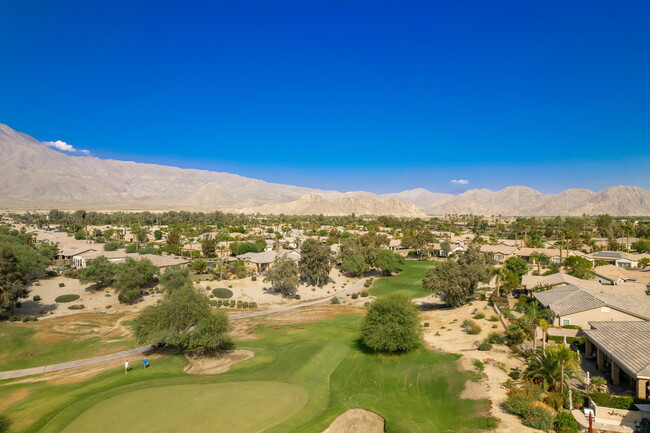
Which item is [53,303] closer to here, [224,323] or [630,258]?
[224,323]

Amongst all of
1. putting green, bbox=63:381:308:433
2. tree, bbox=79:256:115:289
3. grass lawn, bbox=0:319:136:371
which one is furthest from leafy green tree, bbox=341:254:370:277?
putting green, bbox=63:381:308:433

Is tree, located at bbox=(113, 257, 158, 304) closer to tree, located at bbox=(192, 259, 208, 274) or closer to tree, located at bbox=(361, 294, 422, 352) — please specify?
tree, located at bbox=(192, 259, 208, 274)

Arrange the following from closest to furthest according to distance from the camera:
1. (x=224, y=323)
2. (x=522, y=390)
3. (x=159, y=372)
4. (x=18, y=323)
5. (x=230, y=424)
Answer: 1. (x=230, y=424)
2. (x=522, y=390)
3. (x=159, y=372)
4. (x=224, y=323)
5. (x=18, y=323)

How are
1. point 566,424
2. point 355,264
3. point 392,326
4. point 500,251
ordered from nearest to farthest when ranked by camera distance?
point 566,424 → point 392,326 → point 355,264 → point 500,251

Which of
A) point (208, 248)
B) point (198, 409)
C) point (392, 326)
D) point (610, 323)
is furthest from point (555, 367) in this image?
point (208, 248)

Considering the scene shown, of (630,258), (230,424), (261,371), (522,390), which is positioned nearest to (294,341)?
(261,371)

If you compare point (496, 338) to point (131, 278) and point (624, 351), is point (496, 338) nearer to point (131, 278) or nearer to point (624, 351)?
point (624, 351)
